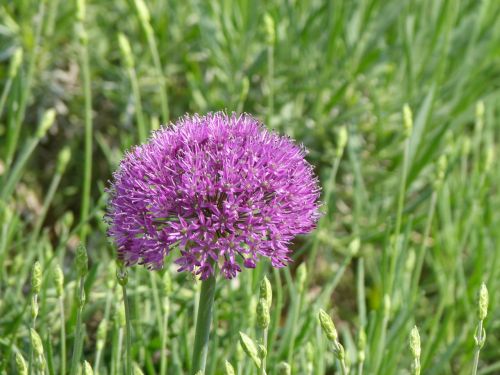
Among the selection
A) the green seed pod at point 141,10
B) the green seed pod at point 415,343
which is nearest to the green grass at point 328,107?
the green seed pod at point 141,10

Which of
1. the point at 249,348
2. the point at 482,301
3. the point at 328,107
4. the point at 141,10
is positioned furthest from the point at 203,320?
the point at 328,107

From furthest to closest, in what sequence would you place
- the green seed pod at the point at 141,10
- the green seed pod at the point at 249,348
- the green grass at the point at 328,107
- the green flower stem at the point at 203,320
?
the green grass at the point at 328,107, the green seed pod at the point at 141,10, the green flower stem at the point at 203,320, the green seed pod at the point at 249,348

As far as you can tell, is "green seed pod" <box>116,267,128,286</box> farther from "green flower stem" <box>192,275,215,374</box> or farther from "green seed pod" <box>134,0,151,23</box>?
"green seed pod" <box>134,0,151,23</box>

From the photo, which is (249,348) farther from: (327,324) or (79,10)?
(79,10)

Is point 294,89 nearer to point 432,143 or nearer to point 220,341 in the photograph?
point 432,143

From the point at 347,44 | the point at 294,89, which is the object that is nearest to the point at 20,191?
the point at 294,89

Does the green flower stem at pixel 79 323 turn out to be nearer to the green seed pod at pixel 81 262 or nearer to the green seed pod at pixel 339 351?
the green seed pod at pixel 81 262
